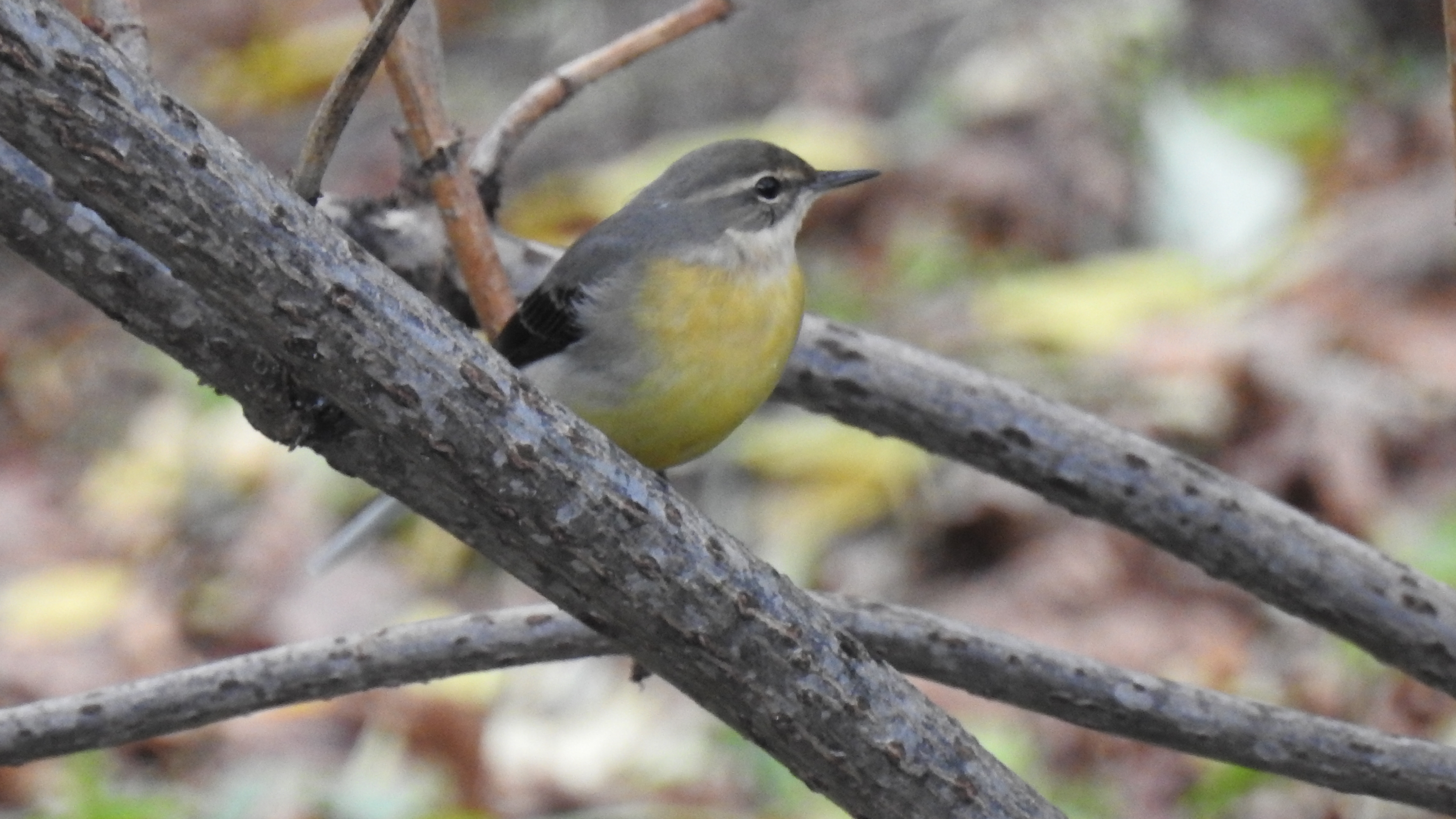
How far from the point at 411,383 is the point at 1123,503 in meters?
1.59

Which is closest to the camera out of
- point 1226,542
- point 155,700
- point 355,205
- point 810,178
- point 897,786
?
point 897,786

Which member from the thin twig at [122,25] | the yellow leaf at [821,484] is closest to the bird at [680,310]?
the thin twig at [122,25]

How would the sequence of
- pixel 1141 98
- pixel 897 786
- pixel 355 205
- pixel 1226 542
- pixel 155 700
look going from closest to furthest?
pixel 897 786 < pixel 155 700 < pixel 1226 542 < pixel 355 205 < pixel 1141 98

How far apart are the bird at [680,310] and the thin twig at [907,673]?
0.59m

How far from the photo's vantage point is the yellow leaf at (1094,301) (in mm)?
6004

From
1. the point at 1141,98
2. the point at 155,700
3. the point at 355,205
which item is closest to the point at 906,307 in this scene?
the point at 1141,98

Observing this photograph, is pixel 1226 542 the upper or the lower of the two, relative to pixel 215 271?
upper

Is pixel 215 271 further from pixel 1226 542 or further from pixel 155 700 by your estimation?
pixel 1226 542

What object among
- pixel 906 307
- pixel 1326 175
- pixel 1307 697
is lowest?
pixel 1307 697

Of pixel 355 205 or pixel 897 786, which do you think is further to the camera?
pixel 355 205

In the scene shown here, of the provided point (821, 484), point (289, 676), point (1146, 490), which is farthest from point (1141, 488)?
point (821, 484)

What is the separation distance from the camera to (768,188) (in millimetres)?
3865

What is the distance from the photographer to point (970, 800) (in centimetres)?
218

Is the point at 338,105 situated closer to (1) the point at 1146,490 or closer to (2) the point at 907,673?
(2) the point at 907,673
